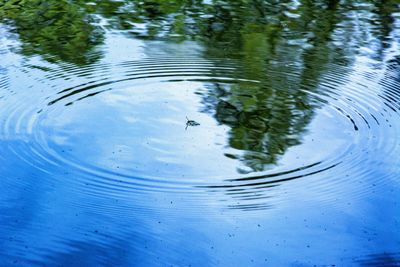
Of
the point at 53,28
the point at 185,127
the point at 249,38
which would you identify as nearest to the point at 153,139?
the point at 185,127

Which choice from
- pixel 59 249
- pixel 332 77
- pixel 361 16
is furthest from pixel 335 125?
pixel 361 16

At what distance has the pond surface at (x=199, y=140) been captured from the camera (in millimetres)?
2807

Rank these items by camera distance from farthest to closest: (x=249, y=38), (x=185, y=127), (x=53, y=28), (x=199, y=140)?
1. (x=53, y=28)
2. (x=249, y=38)
3. (x=185, y=127)
4. (x=199, y=140)

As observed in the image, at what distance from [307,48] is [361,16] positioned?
1227 mm

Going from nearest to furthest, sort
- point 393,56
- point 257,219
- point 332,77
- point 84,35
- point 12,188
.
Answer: point 257,219 → point 12,188 → point 332,77 → point 393,56 → point 84,35

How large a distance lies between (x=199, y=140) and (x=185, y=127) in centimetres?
19

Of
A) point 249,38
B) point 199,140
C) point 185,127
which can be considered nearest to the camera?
point 199,140

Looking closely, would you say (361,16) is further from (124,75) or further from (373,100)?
(124,75)

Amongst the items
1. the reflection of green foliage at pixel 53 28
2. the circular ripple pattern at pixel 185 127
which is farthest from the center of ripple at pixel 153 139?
the reflection of green foliage at pixel 53 28

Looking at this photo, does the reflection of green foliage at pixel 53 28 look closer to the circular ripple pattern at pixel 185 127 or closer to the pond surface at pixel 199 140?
the pond surface at pixel 199 140

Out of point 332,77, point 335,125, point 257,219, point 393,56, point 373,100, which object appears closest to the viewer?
point 257,219

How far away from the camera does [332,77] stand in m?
4.57

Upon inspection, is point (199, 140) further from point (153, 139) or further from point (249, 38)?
point (249, 38)

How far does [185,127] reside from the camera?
387 centimetres
